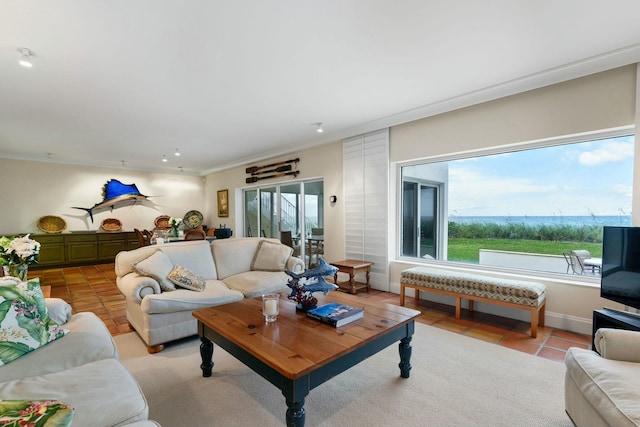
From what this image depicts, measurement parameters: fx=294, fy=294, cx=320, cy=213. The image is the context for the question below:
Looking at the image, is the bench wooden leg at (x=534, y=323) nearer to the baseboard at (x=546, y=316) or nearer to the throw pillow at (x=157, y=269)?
the baseboard at (x=546, y=316)

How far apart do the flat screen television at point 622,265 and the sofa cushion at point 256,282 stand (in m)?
2.89

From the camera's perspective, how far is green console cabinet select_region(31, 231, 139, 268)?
252 inches

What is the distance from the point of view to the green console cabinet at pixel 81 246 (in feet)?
21.0

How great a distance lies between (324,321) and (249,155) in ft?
18.0

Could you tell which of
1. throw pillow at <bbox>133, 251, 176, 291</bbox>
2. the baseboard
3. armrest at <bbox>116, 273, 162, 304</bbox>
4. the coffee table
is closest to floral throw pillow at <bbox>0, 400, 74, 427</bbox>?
the coffee table

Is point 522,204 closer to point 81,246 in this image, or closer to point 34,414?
point 34,414

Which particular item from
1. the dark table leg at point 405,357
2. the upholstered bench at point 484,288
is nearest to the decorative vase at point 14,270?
the dark table leg at point 405,357

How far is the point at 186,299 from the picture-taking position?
8.82ft

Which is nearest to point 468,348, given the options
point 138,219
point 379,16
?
point 379,16

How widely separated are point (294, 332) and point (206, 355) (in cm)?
83

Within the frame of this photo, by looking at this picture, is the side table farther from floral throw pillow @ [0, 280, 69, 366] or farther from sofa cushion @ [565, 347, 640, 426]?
floral throw pillow @ [0, 280, 69, 366]

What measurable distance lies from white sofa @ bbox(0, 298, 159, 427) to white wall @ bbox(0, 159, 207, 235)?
6.84 metres

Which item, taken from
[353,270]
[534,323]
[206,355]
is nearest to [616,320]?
[534,323]

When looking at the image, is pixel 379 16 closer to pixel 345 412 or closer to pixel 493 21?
pixel 493 21
